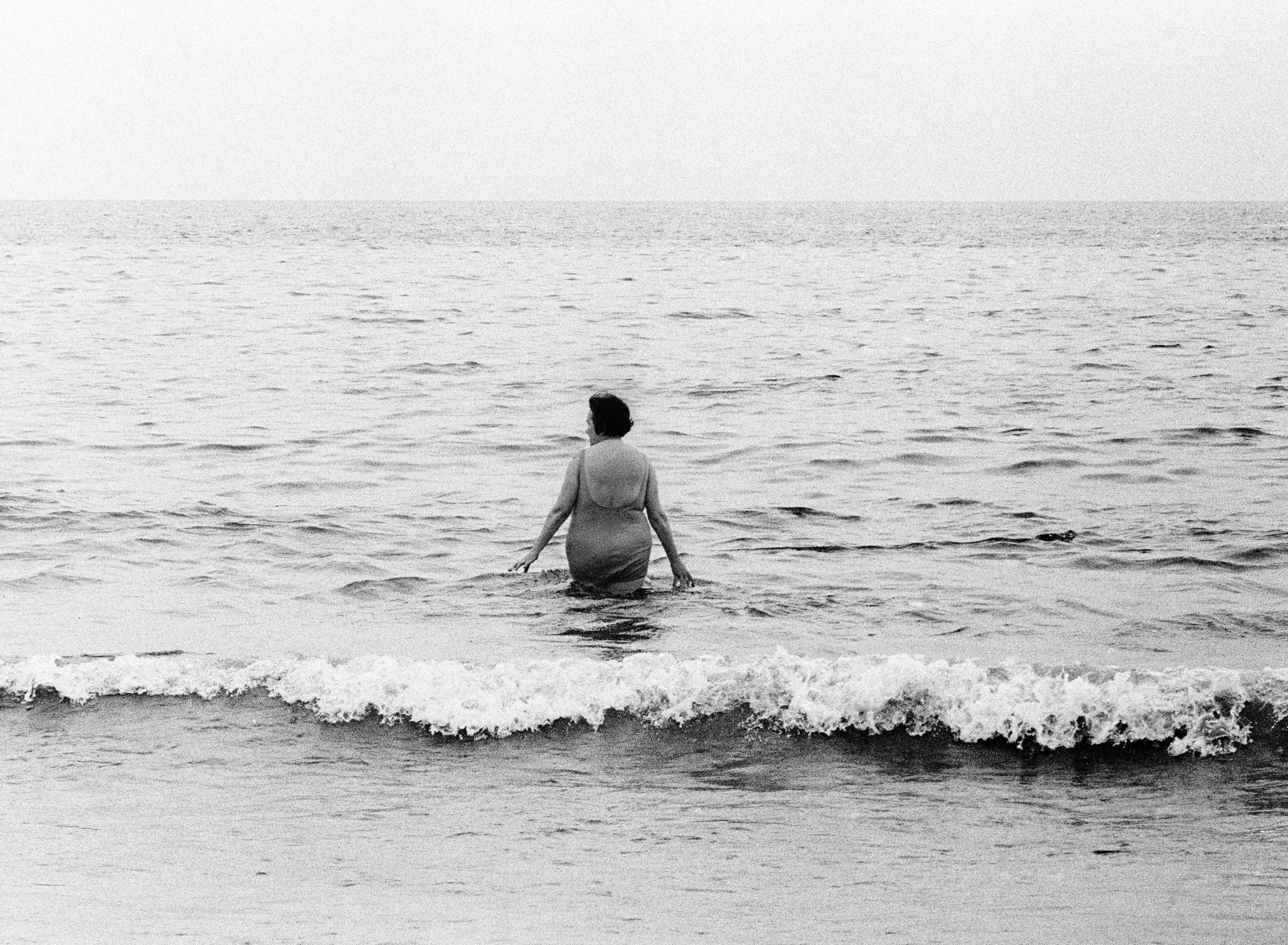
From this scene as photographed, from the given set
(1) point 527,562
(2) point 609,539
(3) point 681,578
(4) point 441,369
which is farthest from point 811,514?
(4) point 441,369

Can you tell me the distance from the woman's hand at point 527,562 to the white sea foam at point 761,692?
183cm

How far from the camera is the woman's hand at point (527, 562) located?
8414 mm

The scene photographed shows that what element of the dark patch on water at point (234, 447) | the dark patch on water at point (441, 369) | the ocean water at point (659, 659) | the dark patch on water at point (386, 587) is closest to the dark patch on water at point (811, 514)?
the ocean water at point (659, 659)

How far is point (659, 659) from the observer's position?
6523mm

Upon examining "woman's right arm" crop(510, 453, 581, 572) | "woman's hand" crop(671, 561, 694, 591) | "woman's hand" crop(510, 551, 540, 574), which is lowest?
"woman's hand" crop(671, 561, 694, 591)

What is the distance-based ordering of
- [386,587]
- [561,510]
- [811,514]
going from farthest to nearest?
[811,514] → [386,587] → [561,510]

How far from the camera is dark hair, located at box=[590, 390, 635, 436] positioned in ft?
27.1

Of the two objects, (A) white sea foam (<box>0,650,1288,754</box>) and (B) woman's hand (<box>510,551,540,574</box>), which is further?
(B) woman's hand (<box>510,551,540,574</box>)

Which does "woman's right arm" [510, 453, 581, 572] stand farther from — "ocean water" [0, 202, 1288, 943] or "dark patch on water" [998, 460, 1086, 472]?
"dark patch on water" [998, 460, 1086, 472]

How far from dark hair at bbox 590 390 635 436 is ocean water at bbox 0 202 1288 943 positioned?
113 centimetres

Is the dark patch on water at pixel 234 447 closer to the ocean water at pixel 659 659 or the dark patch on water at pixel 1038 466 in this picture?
the ocean water at pixel 659 659

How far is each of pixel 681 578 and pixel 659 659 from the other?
227 centimetres

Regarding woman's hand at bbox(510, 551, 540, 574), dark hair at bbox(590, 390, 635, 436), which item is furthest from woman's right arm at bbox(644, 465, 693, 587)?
woman's hand at bbox(510, 551, 540, 574)

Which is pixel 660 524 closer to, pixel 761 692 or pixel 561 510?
pixel 561 510
